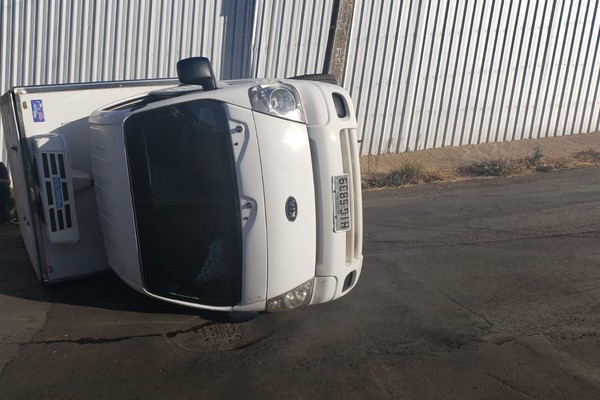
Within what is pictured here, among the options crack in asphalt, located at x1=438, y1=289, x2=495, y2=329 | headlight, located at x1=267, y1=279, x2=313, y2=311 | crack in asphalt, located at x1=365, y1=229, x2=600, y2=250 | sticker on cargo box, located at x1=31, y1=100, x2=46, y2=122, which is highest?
sticker on cargo box, located at x1=31, y1=100, x2=46, y2=122

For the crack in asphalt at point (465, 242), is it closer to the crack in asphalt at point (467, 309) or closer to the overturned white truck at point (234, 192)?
the crack in asphalt at point (467, 309)

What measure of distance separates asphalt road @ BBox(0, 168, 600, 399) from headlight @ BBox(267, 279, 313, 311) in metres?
0.34

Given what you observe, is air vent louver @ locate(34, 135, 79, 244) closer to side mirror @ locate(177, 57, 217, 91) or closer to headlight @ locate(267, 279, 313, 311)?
side mirror @ locate(177, 57, 217, 91)

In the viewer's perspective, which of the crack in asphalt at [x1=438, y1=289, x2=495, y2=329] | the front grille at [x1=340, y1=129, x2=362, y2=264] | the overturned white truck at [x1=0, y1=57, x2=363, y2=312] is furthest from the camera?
the crack in asphalt at [x1=438, y1=289, x2=495, y2=329]

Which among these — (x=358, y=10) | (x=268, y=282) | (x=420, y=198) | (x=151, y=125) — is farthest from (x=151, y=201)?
(x=358, y=10)

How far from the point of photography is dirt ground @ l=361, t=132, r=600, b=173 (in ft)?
41.2

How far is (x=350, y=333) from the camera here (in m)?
5.68

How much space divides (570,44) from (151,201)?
10.7 metres

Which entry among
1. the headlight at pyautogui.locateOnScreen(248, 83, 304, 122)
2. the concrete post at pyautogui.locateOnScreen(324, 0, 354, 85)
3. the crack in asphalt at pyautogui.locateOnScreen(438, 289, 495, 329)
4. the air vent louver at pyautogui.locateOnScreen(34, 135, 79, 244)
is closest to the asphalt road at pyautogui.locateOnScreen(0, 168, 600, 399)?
the crack in asphalt at pyautogui.locateOnScreen(438, 289, 495, 329)

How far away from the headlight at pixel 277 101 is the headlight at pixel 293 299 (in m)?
1.26

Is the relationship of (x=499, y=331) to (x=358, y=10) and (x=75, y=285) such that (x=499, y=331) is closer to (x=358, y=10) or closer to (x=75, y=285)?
(x=75, y=285)

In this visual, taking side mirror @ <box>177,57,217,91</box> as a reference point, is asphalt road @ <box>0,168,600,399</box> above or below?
below

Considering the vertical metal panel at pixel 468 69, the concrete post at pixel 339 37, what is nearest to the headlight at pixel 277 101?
the concrete post at pixel 339 37

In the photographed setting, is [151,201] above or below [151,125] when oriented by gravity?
below
